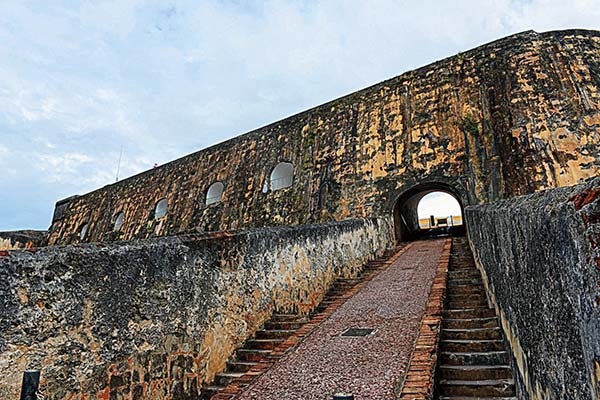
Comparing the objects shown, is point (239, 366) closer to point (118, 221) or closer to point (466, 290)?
point (466, 290)

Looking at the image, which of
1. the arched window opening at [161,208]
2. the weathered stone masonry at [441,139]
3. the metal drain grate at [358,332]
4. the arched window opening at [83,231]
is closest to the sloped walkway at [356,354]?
the metal drain grate at [358,332]

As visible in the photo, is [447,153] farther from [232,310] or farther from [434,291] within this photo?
[232,310]

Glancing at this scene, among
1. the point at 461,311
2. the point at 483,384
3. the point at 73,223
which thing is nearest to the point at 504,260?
the point at 483,384

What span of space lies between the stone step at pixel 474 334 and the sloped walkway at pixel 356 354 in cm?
29

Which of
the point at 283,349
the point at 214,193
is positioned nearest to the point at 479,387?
the point at 283,349

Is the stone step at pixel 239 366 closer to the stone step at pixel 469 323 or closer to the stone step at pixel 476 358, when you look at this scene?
the stone step at pixel 476 358

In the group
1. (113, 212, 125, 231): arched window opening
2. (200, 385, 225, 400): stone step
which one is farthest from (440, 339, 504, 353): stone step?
(113, 212, 125, 231): arched window opening

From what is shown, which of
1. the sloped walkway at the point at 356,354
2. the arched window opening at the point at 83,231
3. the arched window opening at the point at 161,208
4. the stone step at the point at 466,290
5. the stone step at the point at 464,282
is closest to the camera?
the sloped walkway at the point at 356,354

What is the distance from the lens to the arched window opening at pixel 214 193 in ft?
55.1

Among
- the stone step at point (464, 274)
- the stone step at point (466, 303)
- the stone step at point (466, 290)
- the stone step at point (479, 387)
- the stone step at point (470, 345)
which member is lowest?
the stone step at point (479, 387)

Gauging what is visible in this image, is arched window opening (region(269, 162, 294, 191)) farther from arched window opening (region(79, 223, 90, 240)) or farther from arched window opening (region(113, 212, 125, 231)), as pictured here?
arched window opening (region(79, 223, 90, 240))

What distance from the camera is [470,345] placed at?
10.9 ft

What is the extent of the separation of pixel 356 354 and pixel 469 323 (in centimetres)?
126

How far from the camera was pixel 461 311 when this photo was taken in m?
4.05
